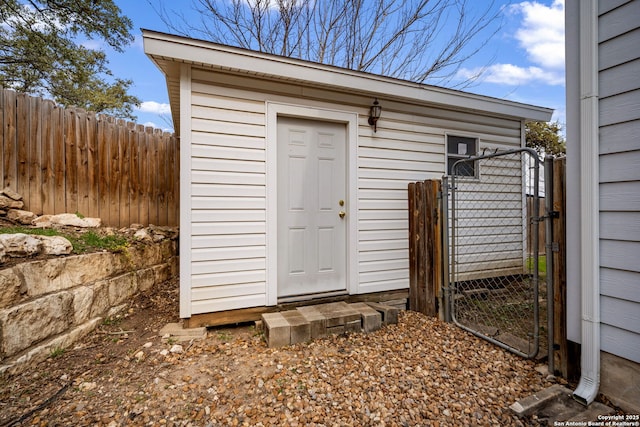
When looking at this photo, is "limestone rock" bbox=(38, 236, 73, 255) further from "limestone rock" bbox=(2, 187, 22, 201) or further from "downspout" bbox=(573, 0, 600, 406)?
"downspout" bbox=(573, 0, 600, 406)

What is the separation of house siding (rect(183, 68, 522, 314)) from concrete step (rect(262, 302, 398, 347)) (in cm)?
41

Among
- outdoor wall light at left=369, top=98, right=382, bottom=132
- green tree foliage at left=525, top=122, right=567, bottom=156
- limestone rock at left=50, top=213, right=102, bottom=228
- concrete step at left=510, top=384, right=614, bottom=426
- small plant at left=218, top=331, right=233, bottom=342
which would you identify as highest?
green tree foliage at left=525, top=122, right=567, bottom=156

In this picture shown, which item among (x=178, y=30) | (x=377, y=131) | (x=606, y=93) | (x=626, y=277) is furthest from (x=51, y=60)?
(x=626, y=277)

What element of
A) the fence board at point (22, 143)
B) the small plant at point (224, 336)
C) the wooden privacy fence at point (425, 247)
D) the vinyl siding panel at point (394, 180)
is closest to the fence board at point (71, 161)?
the fence board at point (22, 143)

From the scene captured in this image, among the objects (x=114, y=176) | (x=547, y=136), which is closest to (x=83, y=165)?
(x=114, y=176)

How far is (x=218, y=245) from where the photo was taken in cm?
291

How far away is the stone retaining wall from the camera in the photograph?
1.92 m

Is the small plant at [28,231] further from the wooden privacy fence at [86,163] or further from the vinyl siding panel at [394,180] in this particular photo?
the vinyl siding panel at [394,180]

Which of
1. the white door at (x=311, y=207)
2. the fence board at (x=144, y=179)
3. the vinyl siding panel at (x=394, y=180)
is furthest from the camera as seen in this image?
the fence board at (x=144, y=179)

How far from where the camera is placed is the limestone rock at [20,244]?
6.84 feet

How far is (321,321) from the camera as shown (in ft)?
8.95

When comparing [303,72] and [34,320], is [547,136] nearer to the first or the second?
[303,72]

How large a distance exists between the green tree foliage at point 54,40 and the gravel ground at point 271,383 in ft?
21.8

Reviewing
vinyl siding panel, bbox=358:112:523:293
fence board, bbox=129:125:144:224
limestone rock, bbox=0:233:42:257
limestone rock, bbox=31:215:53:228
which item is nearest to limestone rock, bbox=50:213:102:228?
limestone rock, bbox=31:215:53:228
